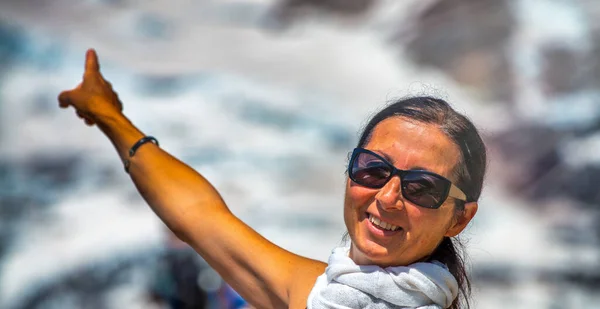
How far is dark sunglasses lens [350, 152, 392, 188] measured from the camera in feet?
3.57

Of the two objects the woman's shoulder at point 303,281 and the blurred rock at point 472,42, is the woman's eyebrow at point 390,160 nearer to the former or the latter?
the woman's shoulder at point 303,281

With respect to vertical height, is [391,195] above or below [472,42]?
below

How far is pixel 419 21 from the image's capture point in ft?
14.3

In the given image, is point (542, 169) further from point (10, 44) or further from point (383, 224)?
point (383, 224)

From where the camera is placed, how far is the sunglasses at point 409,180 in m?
1.07

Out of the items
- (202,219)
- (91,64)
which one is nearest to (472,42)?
(91,64)

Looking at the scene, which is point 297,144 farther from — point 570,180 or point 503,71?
point 570,180

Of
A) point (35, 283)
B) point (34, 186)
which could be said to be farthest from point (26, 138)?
point (35, 283)

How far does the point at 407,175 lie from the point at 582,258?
10.5 ft

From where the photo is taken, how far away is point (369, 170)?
1097 mm

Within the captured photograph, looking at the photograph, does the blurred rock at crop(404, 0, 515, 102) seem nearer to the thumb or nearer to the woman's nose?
the thumb

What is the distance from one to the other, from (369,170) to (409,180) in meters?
0.06

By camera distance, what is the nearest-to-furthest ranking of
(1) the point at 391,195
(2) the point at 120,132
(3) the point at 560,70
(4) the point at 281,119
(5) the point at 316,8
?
(1) the point at 391,195 → (2) the point at 120,132 → (3) the point at 560,70 → (4) the point at 281,119 → (5) the point at 316,8

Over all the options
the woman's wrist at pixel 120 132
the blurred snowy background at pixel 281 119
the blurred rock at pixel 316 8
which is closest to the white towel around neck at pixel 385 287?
the woman's wrist at pixel 120 132
